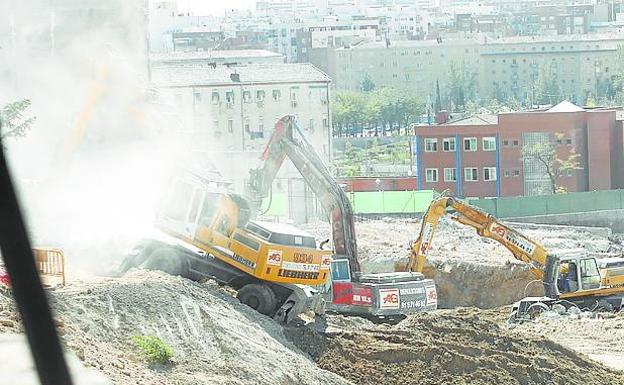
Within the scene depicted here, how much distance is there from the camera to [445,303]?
3238 centimetres

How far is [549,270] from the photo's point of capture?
1024 inches

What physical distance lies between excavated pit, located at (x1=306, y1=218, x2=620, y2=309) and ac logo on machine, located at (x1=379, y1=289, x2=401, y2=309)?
7.71 metres

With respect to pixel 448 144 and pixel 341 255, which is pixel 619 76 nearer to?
pixel 448 144

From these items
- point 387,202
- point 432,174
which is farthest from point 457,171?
point 387,202

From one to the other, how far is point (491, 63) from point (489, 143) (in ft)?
211

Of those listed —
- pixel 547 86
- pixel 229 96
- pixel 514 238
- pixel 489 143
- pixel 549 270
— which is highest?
pixel 229 96

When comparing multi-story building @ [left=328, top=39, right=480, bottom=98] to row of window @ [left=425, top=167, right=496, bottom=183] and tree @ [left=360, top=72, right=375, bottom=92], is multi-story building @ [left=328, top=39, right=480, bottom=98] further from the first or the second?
row of window @ [left=425, top=167, right=496, bottom=183]

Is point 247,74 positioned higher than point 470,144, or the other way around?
point 247,74

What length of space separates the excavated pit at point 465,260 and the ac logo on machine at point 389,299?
7.71 meters

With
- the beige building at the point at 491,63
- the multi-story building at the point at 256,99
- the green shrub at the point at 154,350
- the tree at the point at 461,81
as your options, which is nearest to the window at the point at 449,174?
the multi-story building at the point at 256,99

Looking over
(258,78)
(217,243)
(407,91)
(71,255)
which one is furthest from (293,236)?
(407,91)

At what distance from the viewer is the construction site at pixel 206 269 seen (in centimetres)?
1585

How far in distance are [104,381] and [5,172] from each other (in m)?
10.7

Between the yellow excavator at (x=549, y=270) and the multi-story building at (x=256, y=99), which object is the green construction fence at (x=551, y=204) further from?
the yellow excavator at (x=549, y=270)
